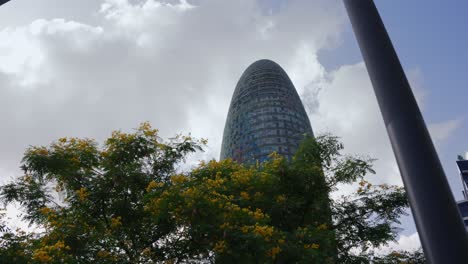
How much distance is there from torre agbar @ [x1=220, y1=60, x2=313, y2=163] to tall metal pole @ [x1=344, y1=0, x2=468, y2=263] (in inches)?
Answer: 3970

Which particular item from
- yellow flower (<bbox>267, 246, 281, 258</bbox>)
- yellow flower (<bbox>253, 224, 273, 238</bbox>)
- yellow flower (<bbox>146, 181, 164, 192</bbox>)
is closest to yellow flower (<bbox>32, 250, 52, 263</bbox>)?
yellow flower (<bbox>146, 181, 164, 192</bbox>)

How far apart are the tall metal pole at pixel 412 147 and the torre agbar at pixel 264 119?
101m

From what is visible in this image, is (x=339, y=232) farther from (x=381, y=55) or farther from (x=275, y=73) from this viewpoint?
(x=275, y=73)

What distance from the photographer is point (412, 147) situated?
1.96 metres

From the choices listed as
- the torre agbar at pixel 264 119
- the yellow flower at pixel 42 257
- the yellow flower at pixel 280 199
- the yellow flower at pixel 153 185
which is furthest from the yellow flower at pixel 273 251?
the torre agbar at pixel 264 119

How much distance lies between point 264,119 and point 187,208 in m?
104

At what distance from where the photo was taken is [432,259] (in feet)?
5.77

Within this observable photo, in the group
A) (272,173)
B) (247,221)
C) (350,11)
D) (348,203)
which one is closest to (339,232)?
(348,203)

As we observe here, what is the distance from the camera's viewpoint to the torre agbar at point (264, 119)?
108 m

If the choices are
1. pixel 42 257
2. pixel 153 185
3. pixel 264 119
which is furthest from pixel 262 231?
pixel 264 119

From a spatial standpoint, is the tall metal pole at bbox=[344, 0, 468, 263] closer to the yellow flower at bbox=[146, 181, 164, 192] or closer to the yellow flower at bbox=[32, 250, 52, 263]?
the yellow flower at bbox=[32, 250, 52, 263]

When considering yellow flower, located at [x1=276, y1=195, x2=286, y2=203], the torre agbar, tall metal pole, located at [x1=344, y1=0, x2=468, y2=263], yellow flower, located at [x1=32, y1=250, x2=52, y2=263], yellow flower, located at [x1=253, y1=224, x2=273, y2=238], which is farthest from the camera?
the torre agbar

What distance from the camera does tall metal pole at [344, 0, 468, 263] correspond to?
1758 mm

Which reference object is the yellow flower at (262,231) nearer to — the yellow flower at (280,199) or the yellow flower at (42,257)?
the yellow flower at (280,199)
